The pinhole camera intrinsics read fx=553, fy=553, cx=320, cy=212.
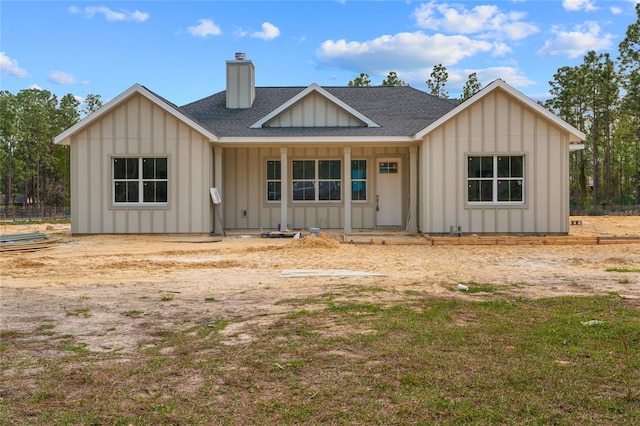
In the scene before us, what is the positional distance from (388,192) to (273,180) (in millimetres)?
4012

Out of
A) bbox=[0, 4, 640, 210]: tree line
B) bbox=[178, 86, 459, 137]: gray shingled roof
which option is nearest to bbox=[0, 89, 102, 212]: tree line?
bbox=[0, 4, 640, 210]: tree line

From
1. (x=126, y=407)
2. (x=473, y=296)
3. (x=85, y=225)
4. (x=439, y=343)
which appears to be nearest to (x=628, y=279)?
(x=473, y=296)

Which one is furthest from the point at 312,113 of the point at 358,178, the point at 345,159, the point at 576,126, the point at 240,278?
the point at 576,126

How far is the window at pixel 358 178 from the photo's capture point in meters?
19.2

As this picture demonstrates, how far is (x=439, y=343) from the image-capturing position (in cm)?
490

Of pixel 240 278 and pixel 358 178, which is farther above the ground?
pixel 358 178

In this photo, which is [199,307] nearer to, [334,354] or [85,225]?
[334,354]

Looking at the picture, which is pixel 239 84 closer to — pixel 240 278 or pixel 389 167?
pixel 389 167

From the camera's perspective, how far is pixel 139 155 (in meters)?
16.8

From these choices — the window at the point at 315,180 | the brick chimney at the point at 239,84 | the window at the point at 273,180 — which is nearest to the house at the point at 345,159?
the window at the point at 273,180

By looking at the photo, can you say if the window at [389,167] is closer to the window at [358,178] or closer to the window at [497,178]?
the window at [358,178]

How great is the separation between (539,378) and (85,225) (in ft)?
51.4

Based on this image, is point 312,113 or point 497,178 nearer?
point 497,178

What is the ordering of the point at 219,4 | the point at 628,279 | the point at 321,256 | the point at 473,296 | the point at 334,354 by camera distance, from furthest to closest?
the point at 219,4, the point at 321,256, the point at 628,279, the point at 473,296, the point at 334,354
